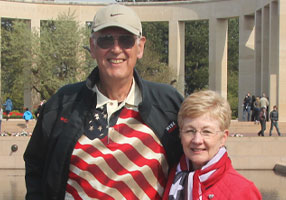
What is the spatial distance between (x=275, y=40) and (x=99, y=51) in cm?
2961

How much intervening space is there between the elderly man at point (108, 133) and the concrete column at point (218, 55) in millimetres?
34184

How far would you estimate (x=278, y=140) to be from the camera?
16.8 metres

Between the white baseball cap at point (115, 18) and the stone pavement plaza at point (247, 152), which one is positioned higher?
the white baseball cap at point (115, 18)

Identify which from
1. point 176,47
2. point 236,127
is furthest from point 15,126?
point 176,47

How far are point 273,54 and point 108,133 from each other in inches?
1156

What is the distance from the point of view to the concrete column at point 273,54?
30.9 meters

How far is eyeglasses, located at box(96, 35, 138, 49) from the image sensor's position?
3146 millimetres

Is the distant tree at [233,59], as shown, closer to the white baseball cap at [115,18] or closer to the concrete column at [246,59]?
the concrete column at [246,59]

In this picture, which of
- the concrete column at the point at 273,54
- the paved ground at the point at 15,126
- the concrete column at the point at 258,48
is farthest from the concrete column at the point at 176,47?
the paved ground at the point at 15,126

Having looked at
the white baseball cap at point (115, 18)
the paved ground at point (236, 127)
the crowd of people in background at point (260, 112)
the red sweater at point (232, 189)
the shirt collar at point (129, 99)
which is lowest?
the paved ground at point (236, 127)

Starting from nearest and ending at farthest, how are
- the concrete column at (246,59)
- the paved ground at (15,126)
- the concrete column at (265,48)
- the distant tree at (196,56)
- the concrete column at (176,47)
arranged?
the paved ground at (15,126)
the concrete column at (265,48)
the concrete column at (246,59)
the concrete column at (176,47)
the distant tree at (196,56)

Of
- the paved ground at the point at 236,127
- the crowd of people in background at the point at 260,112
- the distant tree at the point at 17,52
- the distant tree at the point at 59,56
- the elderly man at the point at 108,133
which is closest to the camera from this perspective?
the elderly man at the point at 108,133

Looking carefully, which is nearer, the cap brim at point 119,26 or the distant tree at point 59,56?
the cap brim at point 119,26

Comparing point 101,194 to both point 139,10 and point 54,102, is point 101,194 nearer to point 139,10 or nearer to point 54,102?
point 54,102
